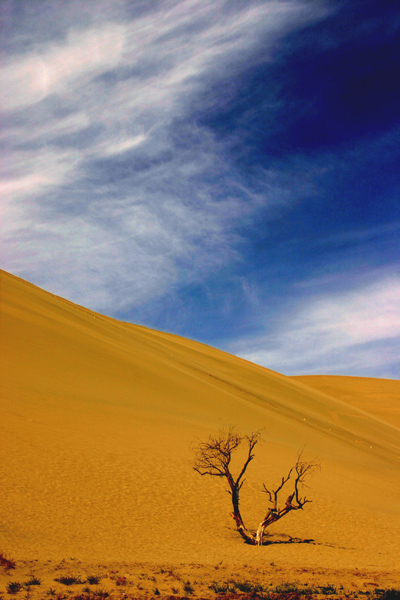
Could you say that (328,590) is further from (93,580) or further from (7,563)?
(7,563)

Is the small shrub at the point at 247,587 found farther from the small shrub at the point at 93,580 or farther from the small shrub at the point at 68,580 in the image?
the small shrub at the point at 68,580

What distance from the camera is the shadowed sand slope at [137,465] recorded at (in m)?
9.55

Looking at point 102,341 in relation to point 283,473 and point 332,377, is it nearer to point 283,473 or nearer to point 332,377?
point 283,473

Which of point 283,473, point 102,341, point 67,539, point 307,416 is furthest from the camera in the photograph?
point 307,416

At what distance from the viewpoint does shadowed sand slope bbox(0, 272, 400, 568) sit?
9547 millimetres

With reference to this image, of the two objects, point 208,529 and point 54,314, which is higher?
point 54,314

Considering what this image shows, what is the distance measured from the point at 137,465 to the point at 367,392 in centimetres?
6038

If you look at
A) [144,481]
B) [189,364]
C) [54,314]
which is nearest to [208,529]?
[144,481]

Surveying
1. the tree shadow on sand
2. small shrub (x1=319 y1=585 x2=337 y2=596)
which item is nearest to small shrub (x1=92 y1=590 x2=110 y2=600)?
small shrub (x1=319 y1=585 x2=337 y2=596)

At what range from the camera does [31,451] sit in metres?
12.5

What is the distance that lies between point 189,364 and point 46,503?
79.3 feet

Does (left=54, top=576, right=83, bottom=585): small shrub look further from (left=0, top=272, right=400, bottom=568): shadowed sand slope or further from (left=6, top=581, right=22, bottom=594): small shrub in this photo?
(left=0, top=272, right=400, bottom=568): shadowed sand slope

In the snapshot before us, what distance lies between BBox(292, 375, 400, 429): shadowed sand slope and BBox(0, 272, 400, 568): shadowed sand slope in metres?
29.8

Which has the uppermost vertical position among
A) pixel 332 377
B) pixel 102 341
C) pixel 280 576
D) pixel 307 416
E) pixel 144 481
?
pixel 332 377
